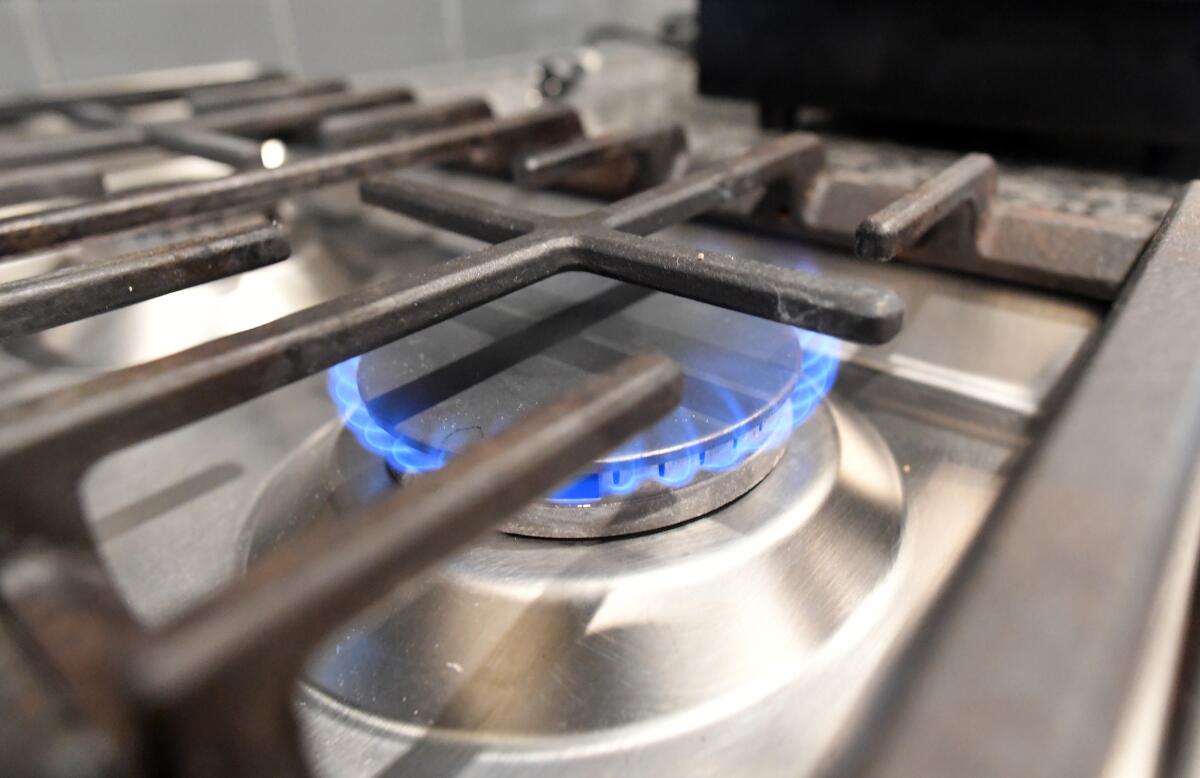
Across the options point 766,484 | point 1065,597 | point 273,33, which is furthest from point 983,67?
point 273,33

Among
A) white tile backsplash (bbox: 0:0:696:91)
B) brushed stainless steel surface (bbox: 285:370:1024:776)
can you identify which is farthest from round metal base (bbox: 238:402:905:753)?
white tile backsplash (bbox: 0:0:696:91)

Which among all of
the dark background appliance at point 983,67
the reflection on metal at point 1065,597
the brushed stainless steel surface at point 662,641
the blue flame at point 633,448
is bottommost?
the brushed stainless steel surface at point 662,641

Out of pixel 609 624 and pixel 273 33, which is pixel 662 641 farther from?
pixel 273 33

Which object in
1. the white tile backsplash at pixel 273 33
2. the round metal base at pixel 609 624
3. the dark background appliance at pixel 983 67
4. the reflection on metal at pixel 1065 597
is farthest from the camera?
the white tile backsplash at pixel 273 33

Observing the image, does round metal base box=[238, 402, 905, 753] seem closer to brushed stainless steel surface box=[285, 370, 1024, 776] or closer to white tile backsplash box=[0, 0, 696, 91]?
brushed stainless steel surface box=[285, 370, 1024, 776]

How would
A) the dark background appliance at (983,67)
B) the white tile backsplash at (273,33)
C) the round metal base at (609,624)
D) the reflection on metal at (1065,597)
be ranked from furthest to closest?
the white tile backsplash at (273,33), the dark background appliance at (983,67), the round metal base at (609,624), the reflection on metal at (1065,597)

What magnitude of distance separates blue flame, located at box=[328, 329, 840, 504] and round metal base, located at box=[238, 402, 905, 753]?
21 millimetres

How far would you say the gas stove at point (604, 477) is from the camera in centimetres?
18

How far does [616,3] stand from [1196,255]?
3.56 ft

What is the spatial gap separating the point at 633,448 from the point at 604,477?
2 centimetres

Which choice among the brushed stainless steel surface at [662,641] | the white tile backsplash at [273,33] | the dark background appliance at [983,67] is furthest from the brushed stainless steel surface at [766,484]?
the white tile backsplash at [273,33]

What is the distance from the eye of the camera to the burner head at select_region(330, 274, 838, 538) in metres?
0.32

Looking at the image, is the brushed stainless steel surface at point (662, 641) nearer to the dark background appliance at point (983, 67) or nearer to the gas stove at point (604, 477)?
the gas stove at point (604, 477)

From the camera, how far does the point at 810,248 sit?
1.88 feet
